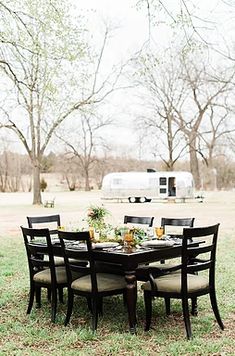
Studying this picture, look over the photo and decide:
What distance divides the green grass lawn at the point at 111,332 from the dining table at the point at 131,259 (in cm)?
25

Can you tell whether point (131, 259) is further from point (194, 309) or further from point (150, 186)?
point (150, 186)

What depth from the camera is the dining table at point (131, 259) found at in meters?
4.08

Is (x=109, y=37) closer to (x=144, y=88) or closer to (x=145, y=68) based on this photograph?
(x=144, y=88)

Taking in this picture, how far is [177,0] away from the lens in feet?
18.0

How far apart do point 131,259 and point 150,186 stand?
2461 centimetres

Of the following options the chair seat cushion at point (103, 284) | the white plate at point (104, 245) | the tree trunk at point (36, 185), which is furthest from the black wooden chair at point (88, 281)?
the tree trunk at point (36, 185)

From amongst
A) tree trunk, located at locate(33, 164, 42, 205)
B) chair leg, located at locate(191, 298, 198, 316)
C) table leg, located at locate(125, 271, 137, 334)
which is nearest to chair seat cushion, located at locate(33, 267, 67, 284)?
table leg, located at locate(125, 271, 137, 334)

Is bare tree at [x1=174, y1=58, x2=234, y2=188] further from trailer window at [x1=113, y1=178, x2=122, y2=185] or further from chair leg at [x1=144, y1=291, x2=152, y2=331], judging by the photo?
chair leg at [x1=144, y1=291, x2=152, y2=331]

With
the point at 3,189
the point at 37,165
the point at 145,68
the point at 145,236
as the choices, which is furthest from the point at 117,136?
the point at 145,236

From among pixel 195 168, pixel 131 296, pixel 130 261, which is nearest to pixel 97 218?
A: pixel 130 261

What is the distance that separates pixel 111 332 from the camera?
165 inches

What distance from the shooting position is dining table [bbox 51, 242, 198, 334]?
4082 mm

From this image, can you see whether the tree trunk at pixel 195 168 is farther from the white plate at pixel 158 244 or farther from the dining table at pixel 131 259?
the dining table at pixel 131 259

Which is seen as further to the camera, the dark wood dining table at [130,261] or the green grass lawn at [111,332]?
the dark wood dining table at [130,261]
